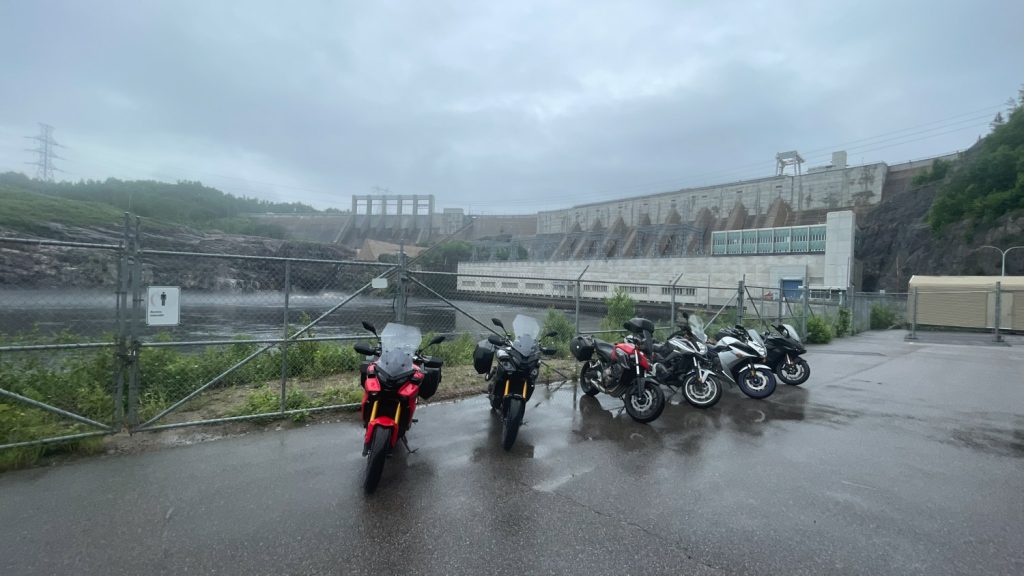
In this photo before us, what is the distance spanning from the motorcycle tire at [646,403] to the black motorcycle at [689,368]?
74cm

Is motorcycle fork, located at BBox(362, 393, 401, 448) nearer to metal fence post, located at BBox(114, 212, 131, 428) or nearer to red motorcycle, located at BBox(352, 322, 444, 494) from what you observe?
red motorcycle, located at BBox(352, 322, 444, 494)

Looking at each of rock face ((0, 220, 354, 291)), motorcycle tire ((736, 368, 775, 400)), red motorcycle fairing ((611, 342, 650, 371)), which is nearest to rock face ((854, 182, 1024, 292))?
motorcycle tire ((736, 368, 775, 400))

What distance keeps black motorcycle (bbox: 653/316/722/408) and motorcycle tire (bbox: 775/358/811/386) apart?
227 centimetres

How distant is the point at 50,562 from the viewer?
2.73 meters

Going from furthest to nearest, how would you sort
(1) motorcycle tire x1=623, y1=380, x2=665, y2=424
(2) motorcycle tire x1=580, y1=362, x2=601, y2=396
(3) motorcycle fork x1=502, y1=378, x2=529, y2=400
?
(2) motorcycle tire x1=580, y1=362, x2=601, y2=396 < (1) motorcycle tire x1=623, y1=380, x2=665, y2=424 < (3) motorcycle fork x1=502, y1=378, x2=529, y2=400

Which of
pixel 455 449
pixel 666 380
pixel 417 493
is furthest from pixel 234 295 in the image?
pixel 666 380

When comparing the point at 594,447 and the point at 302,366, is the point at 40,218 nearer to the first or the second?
the point at 302,366

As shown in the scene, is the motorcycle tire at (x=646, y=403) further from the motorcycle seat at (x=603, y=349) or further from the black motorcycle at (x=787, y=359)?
the black motorcycle at (x=787, y=359)

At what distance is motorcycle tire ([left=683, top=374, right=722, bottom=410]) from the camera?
257 inches

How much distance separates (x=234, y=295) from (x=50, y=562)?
17.1ft

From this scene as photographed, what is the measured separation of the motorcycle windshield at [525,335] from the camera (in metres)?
5.19

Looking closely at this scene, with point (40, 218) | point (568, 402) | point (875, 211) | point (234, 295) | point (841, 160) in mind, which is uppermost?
point (841, 160)

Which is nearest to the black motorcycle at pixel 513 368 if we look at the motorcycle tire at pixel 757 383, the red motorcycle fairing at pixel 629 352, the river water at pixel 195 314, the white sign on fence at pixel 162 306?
the red motorcycle fairing at pixel 629 352

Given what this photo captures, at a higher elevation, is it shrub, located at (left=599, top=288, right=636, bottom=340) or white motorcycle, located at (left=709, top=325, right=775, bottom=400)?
shrub, located at (left=599, top=288, right=636, bottom=340)
